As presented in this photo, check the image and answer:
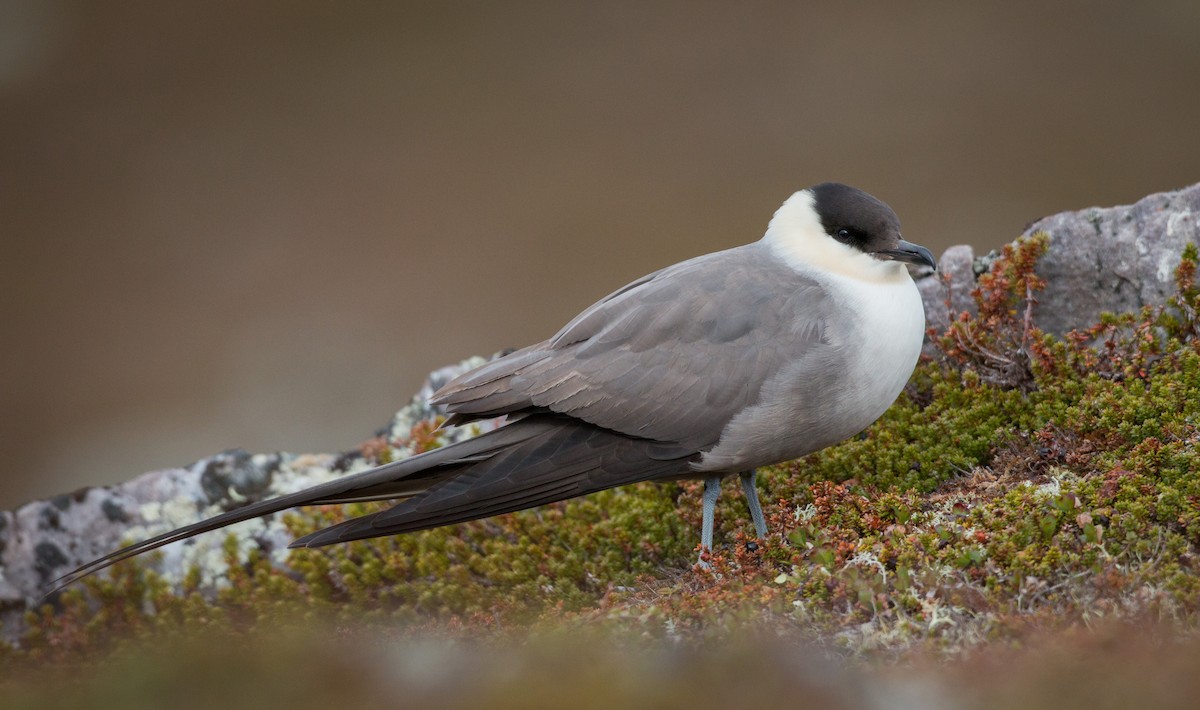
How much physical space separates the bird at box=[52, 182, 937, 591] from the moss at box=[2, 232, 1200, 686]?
48cm

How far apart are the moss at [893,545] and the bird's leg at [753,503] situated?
0.10 metres

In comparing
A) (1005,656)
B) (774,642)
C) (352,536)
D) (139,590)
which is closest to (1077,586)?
(1005,656)

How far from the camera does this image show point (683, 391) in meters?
4.68

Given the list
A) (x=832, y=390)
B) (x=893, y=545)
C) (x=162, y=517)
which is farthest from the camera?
(x=162, y=517)

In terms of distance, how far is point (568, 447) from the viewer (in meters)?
4.71

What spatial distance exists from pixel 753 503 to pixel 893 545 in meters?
0.91

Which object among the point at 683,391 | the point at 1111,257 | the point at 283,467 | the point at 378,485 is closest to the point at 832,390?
the point at 683,391

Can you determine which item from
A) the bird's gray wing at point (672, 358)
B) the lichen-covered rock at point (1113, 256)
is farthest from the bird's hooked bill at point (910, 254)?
the lichen-covered rock at point (1113, 256)

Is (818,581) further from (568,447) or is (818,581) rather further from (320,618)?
(320,618)

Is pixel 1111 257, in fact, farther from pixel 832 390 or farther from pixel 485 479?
pixel 485 479

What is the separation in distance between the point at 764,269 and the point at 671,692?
8.94ft

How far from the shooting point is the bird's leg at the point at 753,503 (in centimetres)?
Answer: 497

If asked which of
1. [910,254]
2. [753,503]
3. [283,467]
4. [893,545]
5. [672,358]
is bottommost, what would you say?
[893,545]

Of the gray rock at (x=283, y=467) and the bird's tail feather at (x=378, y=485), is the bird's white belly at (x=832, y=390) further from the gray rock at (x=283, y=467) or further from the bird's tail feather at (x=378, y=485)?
the gray rock at (x=283, y=467)
